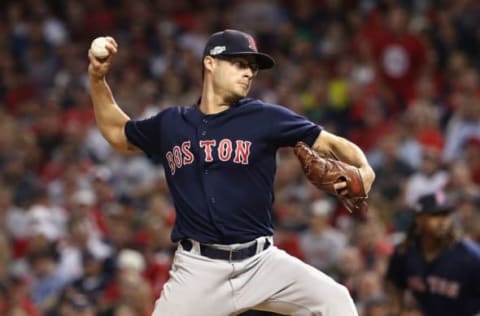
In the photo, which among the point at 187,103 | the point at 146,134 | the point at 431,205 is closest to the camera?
the point at 146,134

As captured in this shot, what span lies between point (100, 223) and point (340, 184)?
6.30 metres

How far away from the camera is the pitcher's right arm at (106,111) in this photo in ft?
19.0

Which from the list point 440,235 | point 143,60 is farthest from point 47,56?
point 440,235

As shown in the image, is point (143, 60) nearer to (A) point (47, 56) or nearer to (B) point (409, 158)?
(A) point (47, 56)

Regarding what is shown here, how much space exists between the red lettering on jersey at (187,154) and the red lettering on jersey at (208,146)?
70mm

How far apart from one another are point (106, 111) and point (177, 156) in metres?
0.63

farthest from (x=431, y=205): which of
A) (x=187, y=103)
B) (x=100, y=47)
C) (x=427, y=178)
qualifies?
(x=187, y=103)

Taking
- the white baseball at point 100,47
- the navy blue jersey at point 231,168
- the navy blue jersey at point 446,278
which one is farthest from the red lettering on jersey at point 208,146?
the navy blue jersey at point 446,278

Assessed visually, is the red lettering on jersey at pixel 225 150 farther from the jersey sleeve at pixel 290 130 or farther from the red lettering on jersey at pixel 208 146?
the jersey sleeve at pixel 290 130

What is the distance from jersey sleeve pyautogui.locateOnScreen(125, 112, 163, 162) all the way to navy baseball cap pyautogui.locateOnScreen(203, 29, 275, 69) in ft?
1.38

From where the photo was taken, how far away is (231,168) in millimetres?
5301

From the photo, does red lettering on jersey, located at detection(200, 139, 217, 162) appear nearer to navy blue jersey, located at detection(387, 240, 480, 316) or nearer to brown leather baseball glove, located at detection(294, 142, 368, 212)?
brown leather baseball glove, located at detection(294, 142, 368, 212)

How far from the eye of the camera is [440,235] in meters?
7.09

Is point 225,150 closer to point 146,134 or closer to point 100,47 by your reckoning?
point 146,134
